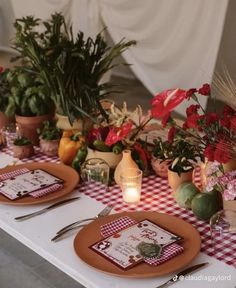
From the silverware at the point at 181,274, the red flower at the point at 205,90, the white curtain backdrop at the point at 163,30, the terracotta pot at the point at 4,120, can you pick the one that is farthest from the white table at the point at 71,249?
the white curtain backdrop at the point at 163,30

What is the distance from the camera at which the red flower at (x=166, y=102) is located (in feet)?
4.70

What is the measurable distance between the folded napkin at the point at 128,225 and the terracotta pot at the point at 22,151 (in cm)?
60

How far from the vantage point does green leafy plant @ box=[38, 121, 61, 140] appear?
1.83m

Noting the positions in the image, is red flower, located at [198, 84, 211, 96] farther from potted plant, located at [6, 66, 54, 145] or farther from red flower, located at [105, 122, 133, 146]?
potted plant, located at [6, 66, 54, 145]

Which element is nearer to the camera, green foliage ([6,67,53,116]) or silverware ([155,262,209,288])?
silverware ([155,262,209,288])

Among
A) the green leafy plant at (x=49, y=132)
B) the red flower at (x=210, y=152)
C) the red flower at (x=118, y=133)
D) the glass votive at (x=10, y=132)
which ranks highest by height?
the red flower at (x=210, y=152)

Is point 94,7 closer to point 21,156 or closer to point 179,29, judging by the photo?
point 179,29

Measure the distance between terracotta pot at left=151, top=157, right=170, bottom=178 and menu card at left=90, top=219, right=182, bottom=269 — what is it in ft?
1.13

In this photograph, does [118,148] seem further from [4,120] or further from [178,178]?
[4,120]

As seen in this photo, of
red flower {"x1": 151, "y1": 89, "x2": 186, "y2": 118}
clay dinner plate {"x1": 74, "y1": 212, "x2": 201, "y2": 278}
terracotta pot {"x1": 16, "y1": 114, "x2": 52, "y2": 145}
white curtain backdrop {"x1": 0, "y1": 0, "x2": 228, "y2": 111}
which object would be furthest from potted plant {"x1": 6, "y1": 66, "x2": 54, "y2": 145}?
white curtain backdrop {"x1": 0, "y1": 0, "x2": 228, "y2": 111}

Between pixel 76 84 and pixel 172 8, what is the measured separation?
220cm

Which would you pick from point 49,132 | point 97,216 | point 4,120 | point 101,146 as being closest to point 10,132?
point 4,120

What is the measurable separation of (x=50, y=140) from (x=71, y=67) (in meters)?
0.28

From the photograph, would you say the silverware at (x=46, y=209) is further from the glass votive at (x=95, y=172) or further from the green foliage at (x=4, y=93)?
the green foliage at (x=4, y=93)
